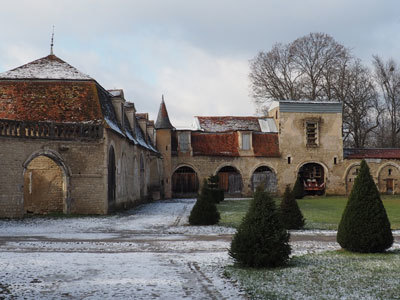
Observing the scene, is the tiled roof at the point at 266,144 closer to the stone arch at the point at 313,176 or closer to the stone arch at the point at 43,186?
the stone arch at the point at 313,176

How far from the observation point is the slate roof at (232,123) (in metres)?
44.8

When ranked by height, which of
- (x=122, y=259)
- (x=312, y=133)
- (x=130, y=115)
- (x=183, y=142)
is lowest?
(x=122, y=259)

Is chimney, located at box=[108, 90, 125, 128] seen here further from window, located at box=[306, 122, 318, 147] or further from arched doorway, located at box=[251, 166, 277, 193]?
window, located at box=[306, 122, 318, 147]

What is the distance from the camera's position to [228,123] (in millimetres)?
45688

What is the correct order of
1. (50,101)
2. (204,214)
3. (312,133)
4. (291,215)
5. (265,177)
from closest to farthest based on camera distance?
(291,215) → (204,214) → (50,101) → (265,177) → (312,133)

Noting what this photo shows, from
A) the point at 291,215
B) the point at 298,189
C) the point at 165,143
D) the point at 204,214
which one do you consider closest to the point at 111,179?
the point at 204,214

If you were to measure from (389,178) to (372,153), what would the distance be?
2.69 metres

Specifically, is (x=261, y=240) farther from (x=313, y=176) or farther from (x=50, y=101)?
(x=313, y=176)

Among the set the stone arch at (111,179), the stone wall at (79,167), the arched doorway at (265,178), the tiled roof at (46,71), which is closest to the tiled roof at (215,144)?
the arched doorway at (265,178)

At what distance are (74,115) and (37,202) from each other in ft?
14.8

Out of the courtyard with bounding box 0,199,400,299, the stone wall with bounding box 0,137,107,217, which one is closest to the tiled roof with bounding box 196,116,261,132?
the stone wall with bounding box 0,137,107,217

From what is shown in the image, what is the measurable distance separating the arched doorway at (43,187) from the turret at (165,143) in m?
18.6

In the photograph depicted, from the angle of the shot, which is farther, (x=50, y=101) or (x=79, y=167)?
(x=50, y=101)

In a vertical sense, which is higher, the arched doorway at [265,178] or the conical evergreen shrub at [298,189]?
the arched doorway at [265,178]
